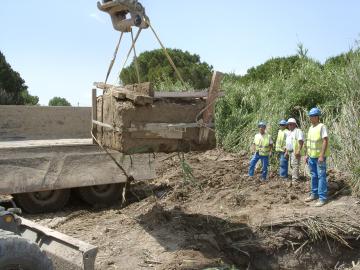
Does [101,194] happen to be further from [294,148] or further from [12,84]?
[12,84]

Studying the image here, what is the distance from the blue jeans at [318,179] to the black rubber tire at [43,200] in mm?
4410

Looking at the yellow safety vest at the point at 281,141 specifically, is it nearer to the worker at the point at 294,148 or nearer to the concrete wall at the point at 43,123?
the worker at the point at 294,148

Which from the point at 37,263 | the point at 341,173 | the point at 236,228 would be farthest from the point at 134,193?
the point at 37,263

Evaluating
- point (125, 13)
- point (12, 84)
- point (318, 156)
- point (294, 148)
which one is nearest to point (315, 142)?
point (318, 156)

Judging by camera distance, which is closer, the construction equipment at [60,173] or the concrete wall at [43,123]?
the construction equipment at [60,173]

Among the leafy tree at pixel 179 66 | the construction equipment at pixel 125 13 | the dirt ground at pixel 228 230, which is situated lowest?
the dirt ground at pixel 228 230

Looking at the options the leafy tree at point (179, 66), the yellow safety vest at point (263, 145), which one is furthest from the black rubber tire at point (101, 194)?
the leafy tree at point (179, 66)

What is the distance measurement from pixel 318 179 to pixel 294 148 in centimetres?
138

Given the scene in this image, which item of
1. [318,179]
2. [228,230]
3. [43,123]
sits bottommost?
[228,230]

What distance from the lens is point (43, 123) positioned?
11195mm

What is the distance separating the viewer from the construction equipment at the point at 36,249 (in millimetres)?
3480

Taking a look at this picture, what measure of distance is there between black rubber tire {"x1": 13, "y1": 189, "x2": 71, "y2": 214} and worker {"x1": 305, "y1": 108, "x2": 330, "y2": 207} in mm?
4368

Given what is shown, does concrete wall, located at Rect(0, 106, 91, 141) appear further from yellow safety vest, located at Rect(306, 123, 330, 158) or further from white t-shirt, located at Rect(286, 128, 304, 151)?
yellow safety vest, located at Rect(306, 123, 330, 158)

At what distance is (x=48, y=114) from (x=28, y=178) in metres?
3.24
